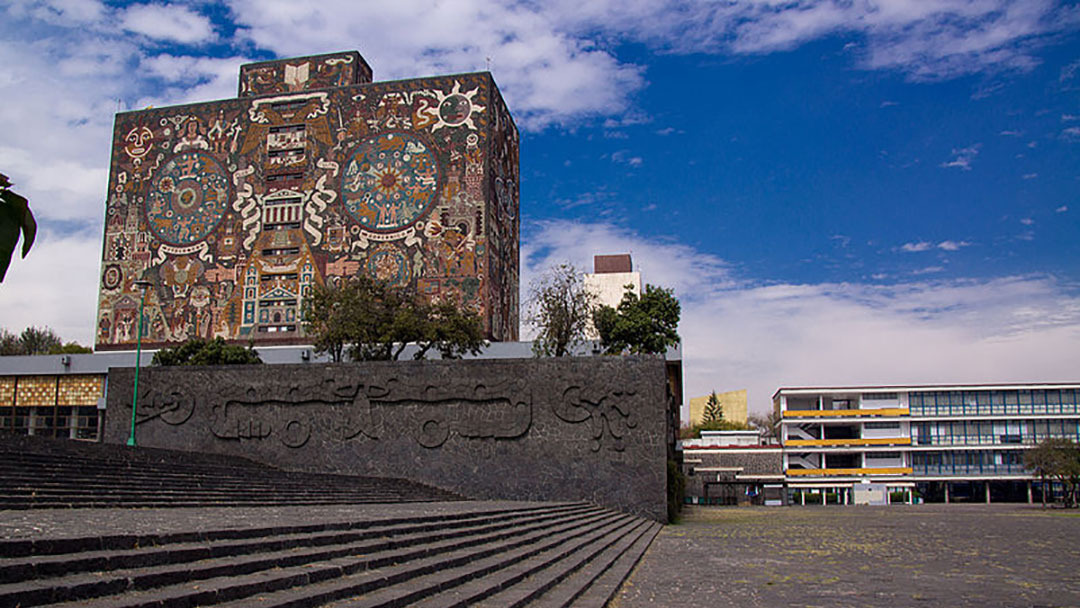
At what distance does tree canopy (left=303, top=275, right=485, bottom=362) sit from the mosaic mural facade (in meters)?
4.95

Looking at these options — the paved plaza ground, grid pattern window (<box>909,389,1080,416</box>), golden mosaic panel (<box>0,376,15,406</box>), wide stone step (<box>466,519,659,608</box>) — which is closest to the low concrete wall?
the paved plaza ground

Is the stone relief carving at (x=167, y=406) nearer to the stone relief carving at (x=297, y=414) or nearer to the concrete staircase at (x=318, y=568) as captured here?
the stone relief carving at (x=297, y=414)

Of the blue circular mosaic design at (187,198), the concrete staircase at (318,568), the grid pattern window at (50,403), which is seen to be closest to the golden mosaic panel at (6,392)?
the grid pattern window at (50,403)

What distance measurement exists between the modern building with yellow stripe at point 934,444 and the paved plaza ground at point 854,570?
1441 inches

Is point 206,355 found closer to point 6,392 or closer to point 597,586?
point 6,392

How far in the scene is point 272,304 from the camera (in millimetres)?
38812

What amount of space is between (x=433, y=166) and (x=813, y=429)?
3243cm

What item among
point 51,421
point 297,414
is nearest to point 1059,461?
point 297,414

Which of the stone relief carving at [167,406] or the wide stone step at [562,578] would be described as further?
the stone relief carving at [167,406]

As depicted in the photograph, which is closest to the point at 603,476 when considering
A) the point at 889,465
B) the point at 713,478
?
the point at 713,478

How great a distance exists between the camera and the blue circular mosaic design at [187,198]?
1572 inches

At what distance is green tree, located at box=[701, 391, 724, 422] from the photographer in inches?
3361

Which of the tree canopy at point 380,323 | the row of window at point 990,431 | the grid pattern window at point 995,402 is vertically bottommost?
the row of window at point 990,431

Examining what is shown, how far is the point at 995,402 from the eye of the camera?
53.3 m
